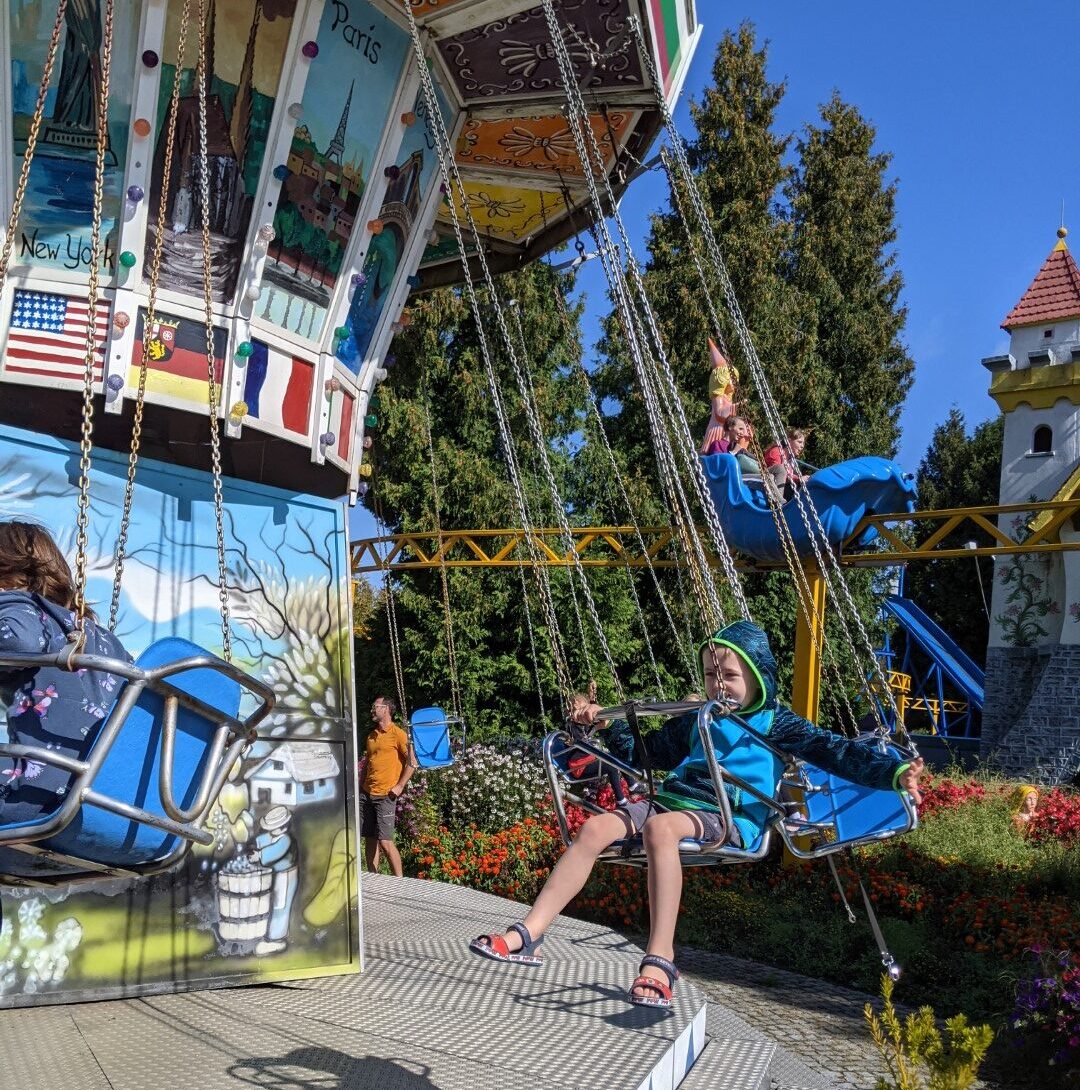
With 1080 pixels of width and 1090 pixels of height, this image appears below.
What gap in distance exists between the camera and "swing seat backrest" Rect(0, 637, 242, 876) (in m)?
3.08

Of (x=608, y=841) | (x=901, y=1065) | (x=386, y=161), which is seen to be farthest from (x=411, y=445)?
(x=901, y=1065)

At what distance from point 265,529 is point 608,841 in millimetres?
3332

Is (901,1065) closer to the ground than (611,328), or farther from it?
closer to the ground

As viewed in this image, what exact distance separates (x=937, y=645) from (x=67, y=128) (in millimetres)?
22016

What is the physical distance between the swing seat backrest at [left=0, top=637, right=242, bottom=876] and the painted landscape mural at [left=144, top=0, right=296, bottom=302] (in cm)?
367

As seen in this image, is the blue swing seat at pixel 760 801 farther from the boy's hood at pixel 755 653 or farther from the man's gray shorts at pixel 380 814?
the man's gray shorts at pixel 380 814

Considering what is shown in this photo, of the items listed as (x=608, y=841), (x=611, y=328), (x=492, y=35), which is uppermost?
(x=611, y=328)

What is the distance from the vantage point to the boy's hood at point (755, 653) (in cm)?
466

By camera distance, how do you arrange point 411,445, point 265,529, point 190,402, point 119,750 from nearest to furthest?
point 119,750, point 190,402, point 265,529, point 411,445

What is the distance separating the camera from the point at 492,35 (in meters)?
7.11

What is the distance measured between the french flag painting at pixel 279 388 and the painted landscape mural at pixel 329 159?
0.19 m

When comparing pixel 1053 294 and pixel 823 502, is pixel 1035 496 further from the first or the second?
pixel 823 502

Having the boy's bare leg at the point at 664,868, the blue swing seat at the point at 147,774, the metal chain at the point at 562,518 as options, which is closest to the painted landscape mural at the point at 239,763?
the metal chain at the point at 562,518

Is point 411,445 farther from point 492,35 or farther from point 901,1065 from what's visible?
point 901,1065
